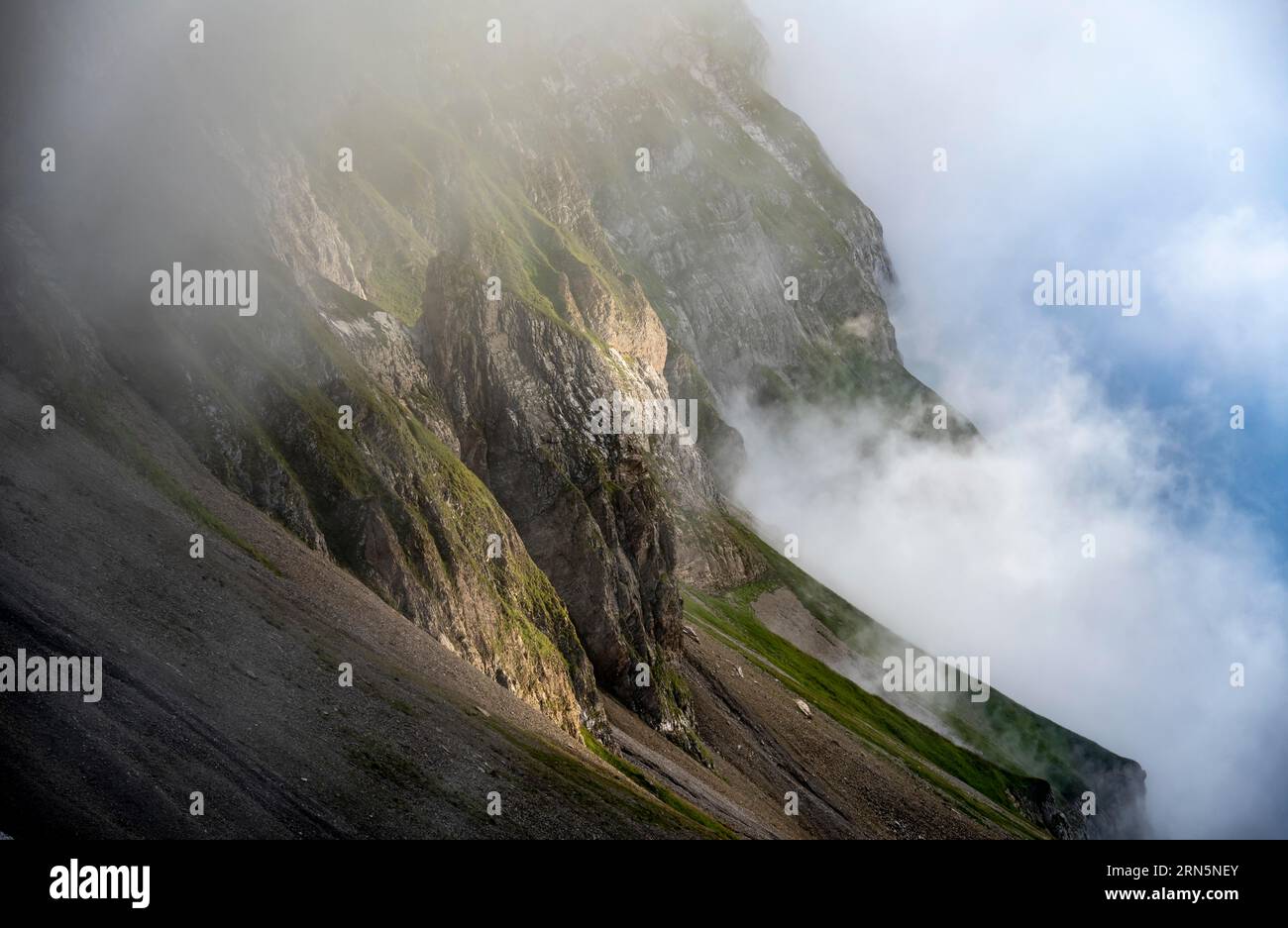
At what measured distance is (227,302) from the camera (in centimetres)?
8131

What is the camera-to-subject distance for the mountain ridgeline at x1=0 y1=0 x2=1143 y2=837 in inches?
1921

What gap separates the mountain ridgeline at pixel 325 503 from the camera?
48781mm

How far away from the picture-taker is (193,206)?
288 feet

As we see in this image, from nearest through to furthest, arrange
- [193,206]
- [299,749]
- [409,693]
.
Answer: [299,749] < [409,693] < [193,206]

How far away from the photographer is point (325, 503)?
77688mm
